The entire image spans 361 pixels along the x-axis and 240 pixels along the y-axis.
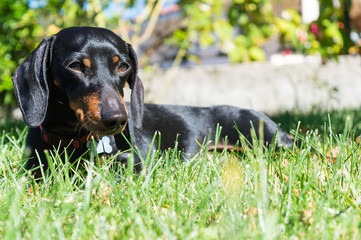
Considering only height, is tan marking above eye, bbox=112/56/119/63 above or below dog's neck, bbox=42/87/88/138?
above

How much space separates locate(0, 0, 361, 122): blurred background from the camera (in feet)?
16.2

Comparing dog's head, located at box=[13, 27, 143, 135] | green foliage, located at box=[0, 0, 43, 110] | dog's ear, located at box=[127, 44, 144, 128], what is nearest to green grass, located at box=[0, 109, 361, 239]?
dog's head, located at box=[13, 27, 143, 135]

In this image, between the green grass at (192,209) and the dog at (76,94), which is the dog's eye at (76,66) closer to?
the dog at (76,94)

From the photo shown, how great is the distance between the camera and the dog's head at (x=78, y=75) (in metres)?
2.11

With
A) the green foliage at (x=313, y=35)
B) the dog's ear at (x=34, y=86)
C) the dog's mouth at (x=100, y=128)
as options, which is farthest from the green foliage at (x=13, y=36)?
the green foliage at (x=313, y=35)

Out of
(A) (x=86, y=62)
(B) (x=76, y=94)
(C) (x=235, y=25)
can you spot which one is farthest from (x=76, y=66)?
(C) (x=235, y=25)

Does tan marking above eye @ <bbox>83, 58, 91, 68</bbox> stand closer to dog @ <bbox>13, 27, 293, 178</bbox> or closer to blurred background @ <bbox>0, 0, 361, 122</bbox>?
dog @ <bbox>13, 27, 293, 178</bbox>

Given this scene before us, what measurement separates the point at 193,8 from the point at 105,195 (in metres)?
4.45

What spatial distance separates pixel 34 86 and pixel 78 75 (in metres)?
0.28

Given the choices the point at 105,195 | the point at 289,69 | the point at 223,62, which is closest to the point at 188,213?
the point at 105,195

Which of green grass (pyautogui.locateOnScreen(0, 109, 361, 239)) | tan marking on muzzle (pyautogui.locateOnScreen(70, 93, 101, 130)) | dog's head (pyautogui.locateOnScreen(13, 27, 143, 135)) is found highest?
dog's head (pyautogui.locateOnScreen(13, 27, 143, 135))

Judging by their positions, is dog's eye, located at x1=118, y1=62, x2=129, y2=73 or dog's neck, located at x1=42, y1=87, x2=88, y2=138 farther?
dog's eye, located at x1=118, y1=62, x2=129, y2=73

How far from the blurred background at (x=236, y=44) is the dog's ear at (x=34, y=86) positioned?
88.4 inches

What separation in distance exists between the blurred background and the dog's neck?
2313 mm
